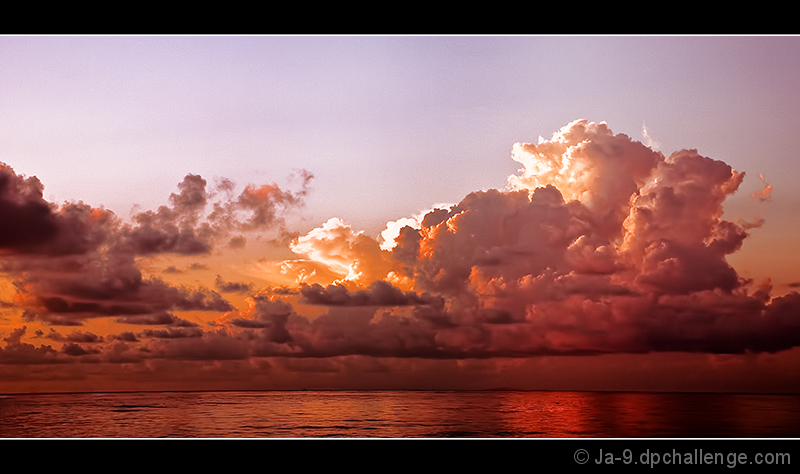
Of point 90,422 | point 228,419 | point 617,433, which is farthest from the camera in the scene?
point 228,419

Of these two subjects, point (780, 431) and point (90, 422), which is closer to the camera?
point (780, 431)

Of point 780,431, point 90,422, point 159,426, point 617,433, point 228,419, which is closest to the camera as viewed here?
point 617,433

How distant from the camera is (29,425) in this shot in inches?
4432

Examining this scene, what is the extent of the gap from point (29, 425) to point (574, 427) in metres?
93.8

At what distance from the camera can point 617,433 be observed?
92.9 metres
